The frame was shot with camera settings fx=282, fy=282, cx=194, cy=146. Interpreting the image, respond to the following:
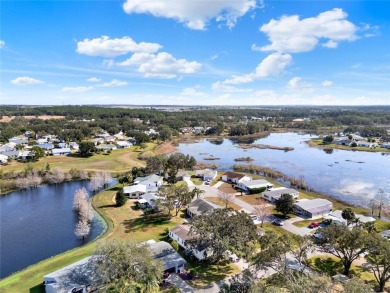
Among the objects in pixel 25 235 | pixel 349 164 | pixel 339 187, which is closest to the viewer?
pixel 25 235

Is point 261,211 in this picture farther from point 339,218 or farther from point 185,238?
point 185,238

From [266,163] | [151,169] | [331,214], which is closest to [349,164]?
[266,163]

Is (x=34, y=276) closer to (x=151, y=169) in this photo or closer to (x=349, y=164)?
(x=151, y=169)

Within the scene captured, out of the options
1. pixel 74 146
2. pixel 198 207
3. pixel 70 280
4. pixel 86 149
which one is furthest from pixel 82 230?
pixel 74 146

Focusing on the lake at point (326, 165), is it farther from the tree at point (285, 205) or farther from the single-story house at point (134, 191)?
the single-story house at point (134, 191)

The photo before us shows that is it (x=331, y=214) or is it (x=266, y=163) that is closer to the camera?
(x=331, y=214)

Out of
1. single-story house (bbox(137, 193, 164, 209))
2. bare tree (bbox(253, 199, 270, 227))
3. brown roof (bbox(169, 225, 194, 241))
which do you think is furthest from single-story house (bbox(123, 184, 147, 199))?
bare tree (bbox(253, 199, 270, 227))
